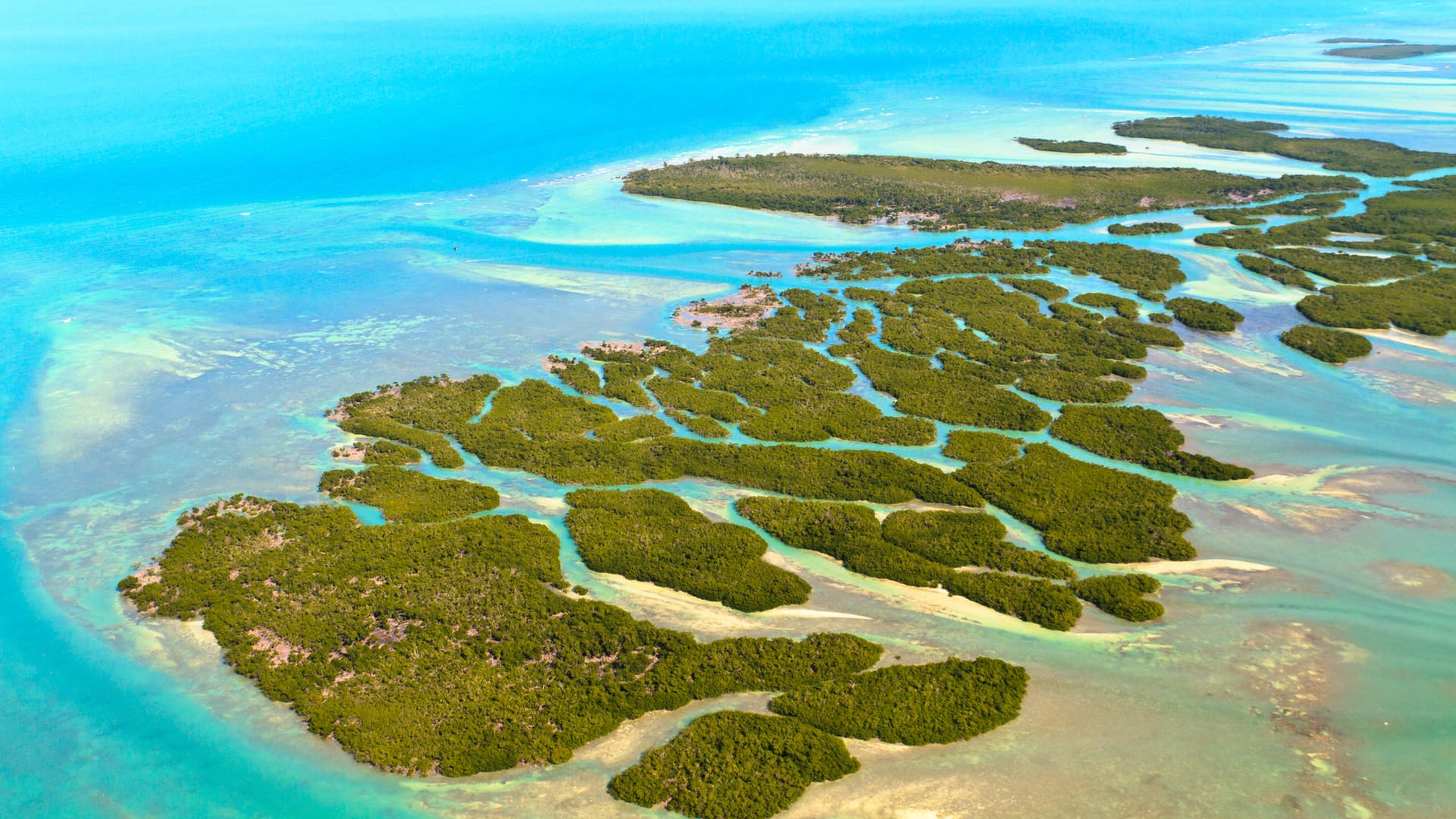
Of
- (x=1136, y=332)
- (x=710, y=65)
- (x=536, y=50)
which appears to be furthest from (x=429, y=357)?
(x=536, y=50)

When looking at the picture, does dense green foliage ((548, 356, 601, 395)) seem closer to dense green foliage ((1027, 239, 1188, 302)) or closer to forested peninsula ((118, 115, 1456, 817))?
forested peninsula ((118, 115, 1456, 817))

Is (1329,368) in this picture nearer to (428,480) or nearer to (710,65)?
(428,480)

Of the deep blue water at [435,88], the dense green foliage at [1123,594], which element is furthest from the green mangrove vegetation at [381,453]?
the deep blue water at [435,88]

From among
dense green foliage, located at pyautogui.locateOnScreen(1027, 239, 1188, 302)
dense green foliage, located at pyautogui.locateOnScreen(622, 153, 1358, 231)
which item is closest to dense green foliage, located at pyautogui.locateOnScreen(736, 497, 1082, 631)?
dense green foliage, located at pyautogui.locateOnScreen(1027, 239, 1188, 302)

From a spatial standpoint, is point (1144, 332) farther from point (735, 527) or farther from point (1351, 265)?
point (735, 527)

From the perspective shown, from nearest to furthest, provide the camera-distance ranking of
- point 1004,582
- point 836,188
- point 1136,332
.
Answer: point 1004,582 < point 1136,332 < point 836,188

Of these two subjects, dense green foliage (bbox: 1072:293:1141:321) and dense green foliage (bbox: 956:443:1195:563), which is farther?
dense green foliage (bbox: 1072:293:1141:321)

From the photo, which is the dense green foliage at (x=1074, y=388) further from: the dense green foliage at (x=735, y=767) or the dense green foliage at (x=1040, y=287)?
the dense green foliage at (x=735, y=767)
